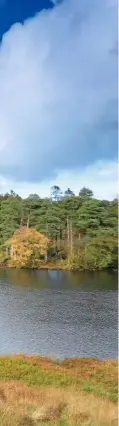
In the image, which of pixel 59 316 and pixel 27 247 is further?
pixel 27 247

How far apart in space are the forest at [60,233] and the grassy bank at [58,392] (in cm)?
3227

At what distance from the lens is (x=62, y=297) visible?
32.4 meters

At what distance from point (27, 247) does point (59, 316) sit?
28.3 meters

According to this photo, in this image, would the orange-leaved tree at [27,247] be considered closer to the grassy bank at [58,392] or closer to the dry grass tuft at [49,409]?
the grassy bank at [58,392]

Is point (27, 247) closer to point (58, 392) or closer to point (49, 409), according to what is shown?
point (58, 392)

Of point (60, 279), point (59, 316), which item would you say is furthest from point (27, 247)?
point (59, 316)

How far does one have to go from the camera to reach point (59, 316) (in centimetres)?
2592

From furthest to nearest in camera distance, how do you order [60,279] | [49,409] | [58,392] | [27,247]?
[27,247], [60,279], [58,392], [49,409]

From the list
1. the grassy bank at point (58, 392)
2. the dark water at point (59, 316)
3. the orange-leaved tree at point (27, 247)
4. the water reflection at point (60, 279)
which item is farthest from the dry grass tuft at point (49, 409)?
the orange-leaved tree at point (27, 247)

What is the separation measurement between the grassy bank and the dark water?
9.76ft

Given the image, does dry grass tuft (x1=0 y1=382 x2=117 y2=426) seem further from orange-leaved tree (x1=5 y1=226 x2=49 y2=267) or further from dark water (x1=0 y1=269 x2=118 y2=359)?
orange-leaved tree (x1=5 y1=226 x2=49 y2=267)

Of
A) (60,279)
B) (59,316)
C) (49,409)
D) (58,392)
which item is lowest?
(58,392)

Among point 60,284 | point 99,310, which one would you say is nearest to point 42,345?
point 99,310

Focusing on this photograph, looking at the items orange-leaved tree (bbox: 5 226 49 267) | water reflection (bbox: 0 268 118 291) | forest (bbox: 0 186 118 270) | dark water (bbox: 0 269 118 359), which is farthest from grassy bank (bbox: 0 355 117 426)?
orange-leaved tree (bbox: 5 226 49 267)
